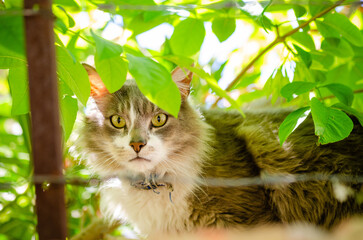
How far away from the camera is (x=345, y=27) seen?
1.34 m

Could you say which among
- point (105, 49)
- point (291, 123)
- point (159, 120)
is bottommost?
point (159, 120)

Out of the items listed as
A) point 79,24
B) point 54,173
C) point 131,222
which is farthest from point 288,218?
point 79,24

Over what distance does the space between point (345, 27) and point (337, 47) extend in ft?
0.46

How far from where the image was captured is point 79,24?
6.90 feet

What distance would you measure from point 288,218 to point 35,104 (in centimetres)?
134

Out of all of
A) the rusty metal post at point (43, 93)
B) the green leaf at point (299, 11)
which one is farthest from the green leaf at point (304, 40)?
the rusty metal post at point (43, 93)

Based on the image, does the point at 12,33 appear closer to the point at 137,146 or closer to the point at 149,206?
the point at 137,146

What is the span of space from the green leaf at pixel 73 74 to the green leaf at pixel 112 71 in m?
0.10

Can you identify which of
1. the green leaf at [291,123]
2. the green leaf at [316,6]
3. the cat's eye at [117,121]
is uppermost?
the green leaf at [316,6]

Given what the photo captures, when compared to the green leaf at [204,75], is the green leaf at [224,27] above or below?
above

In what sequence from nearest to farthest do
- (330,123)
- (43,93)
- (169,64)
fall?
(43,93) < (330,123) < (169,64)

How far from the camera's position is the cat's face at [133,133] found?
1.62 m

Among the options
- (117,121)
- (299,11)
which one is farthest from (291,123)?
(117,121)

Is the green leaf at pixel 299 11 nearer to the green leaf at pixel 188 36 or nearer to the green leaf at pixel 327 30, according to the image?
the green leaf at pixel 327 30
